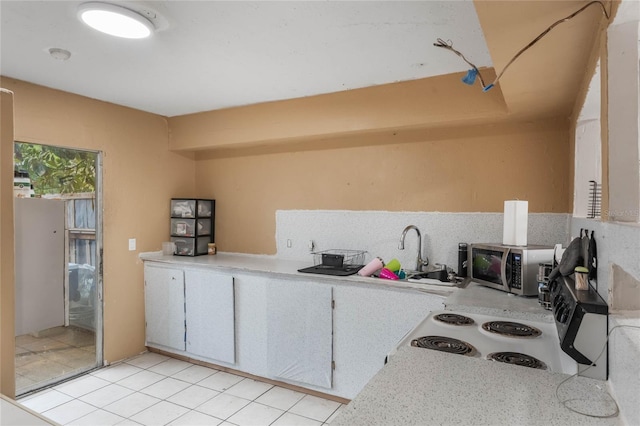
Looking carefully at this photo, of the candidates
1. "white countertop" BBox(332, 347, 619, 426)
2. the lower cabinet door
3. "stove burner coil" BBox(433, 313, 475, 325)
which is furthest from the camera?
the lower cabinet door

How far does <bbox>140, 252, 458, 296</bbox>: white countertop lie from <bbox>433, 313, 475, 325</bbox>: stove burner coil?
607mm

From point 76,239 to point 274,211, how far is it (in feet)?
5.99

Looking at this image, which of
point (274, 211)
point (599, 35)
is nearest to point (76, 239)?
point (274, 211)

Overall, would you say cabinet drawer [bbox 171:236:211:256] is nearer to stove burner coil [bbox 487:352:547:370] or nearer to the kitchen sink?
the kitchen sink

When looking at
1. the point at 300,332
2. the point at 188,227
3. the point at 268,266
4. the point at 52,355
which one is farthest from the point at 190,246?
the point at 300,332

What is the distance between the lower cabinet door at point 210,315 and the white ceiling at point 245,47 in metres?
1.64

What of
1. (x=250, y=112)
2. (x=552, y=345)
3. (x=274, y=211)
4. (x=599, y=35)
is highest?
(x=250, y=112)

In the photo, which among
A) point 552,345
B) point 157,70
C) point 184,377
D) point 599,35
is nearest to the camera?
point 599,35

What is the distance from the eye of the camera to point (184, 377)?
327 cm

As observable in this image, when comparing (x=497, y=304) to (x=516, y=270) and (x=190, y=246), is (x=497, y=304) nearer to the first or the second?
(x=516, y=270)

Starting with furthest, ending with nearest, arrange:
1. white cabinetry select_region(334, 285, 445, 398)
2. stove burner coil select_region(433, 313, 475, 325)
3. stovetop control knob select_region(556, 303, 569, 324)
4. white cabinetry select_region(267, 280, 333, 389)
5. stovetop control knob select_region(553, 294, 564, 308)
→ white cabinetry select_region(267, 280, 333, 389), white cabinetry select_region(334, 285, 445, 398), stove burner coil select_region(433, 313, 475, 325), stovetop control knob select_region(553, 294, 564, 308), stovetop control knob select_region(556, 303, 569, 324)

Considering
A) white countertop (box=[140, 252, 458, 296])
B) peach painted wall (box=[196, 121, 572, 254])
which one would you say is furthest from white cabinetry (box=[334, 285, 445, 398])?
peach painted wall (box=[196, 121, 572, 254])

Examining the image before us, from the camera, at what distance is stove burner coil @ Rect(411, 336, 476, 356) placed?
53.8 inches

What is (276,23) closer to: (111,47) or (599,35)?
(111,47)
